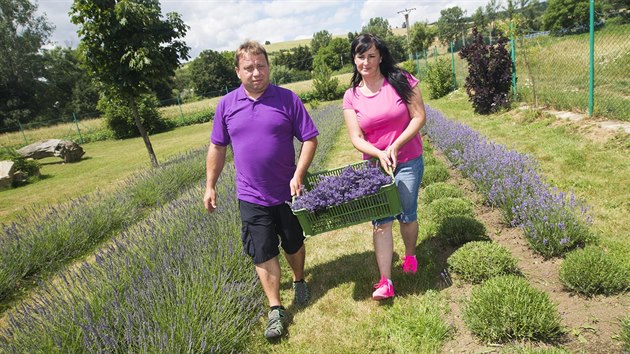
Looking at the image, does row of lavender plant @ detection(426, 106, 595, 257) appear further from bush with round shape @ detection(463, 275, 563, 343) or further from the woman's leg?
the woman's leg

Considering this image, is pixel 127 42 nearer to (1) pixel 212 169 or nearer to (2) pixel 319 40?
(1) pixel 212 169

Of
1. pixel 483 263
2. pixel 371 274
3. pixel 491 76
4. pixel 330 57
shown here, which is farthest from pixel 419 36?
pixel 483 263

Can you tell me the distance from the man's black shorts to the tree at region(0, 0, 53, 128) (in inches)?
1764

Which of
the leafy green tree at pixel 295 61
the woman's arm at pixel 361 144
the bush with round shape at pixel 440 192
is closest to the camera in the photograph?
the woman's arm at pixel 361 144

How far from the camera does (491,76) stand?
10.1 meters

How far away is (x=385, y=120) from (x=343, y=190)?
2.10ft

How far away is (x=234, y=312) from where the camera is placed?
2791 millimetres

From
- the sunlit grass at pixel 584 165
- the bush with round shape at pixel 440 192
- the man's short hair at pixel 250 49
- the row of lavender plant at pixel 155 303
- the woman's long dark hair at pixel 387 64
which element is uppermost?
the man's short hair at pixel 250 49

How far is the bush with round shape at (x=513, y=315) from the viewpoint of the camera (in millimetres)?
2137

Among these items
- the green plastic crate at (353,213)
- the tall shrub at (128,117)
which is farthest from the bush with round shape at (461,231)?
the tall shrub at (128,117)

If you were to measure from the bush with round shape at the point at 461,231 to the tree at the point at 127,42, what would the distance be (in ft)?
24.5

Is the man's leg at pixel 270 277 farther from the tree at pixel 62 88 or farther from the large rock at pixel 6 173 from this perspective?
the tree at pixel 62 88

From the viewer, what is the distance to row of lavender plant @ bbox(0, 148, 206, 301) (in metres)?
4.39

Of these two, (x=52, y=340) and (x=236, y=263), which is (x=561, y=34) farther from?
(x=52, y=340)
